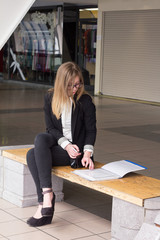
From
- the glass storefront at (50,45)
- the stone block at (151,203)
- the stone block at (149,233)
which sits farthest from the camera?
the glass storefront at (50,45)

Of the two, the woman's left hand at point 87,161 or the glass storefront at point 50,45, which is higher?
the glass storefront at point 50,45

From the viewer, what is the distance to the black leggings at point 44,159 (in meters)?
3.63

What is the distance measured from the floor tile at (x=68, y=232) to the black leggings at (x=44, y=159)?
268mm

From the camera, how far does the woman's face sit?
385 cm

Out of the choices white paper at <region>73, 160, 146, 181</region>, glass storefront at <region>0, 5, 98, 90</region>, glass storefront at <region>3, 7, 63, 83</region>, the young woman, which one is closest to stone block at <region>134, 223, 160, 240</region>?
white paper at <region>73, 160, 146, 181</region>

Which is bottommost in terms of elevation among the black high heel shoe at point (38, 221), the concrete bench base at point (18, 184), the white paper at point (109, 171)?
the black high heel shoe at point (38, 221)

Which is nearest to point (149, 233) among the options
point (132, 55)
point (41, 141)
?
point (41, 141)

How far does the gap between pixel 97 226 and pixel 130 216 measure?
0.72 meters

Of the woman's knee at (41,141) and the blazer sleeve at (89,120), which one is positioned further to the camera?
the blazer sleeve at (89,120)

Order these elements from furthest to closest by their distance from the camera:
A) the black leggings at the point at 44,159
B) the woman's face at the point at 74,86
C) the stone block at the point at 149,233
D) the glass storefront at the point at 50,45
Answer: the glass storefront at the point at 50,45 < the woman's face at the point at 74,86 < the black leggings at the point at 44,159 < the stone block at the point at 149,233

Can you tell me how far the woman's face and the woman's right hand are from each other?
17.4 inches

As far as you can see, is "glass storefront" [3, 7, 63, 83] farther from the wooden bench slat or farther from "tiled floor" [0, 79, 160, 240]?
the wooden bench slat

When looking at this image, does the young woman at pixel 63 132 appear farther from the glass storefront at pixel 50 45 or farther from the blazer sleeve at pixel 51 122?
the glass storefront at pixel 50 45

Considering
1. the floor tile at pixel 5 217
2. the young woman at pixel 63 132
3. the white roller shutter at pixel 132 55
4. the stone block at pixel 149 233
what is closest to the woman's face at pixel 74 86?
the young woman at pixel 63 132
